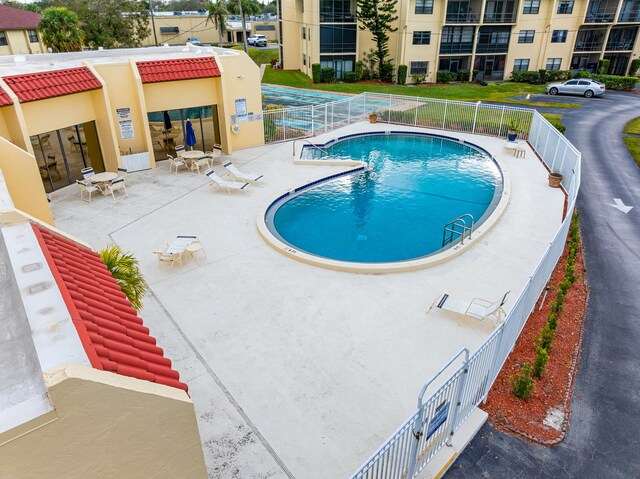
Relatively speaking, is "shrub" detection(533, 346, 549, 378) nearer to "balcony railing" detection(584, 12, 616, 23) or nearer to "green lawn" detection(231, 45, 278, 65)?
"balcony railing" detection(584, 12, 616, 23)

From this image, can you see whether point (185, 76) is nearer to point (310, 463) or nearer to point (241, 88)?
point (241, 88)

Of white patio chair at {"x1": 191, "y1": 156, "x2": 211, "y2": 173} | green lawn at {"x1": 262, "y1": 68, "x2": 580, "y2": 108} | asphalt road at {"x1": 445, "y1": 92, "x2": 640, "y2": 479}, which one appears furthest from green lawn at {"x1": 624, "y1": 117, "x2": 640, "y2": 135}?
white patio chair at {"x1": 191, "y1": 156, "x2": 211, "y2": 173}

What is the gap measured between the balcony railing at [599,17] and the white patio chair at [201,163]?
45.8m

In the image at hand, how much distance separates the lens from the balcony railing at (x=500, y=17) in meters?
46.2

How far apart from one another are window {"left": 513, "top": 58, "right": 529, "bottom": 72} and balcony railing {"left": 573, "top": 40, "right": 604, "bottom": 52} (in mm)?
5169

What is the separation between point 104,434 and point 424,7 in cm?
4939

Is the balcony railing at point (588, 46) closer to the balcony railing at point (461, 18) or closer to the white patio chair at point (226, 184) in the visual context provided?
the balcony railing at point (461, 18)

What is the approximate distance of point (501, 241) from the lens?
47.2 feet

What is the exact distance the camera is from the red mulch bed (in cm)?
792

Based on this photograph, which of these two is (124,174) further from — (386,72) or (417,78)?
(417,78)

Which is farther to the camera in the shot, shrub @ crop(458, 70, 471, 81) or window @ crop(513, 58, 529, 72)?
window @ crop(513, 58, 529, 72)

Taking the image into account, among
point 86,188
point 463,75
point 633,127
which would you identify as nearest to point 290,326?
point 86,188

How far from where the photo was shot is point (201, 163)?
2094 cm

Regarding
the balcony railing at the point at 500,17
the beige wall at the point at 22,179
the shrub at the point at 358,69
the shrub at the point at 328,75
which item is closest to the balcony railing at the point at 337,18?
the shrub at the point at 358,69
